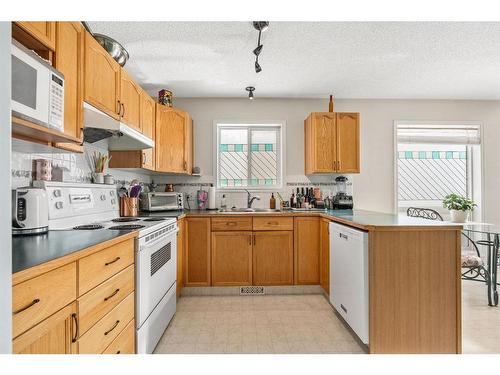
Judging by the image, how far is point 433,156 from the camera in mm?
4395

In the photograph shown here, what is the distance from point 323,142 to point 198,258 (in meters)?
2.02

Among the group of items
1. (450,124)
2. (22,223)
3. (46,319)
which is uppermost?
(450,124)

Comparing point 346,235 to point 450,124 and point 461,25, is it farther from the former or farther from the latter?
point 450,124

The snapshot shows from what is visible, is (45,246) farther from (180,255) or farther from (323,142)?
(323,142)

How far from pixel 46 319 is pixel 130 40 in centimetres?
223

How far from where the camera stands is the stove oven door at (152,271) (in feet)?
5.57

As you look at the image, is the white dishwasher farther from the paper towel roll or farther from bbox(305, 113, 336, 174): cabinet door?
the paper towel roll

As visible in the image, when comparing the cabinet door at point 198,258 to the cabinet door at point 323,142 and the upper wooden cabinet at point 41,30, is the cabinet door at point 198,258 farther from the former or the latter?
the upper wooden cabinet at point 41,30

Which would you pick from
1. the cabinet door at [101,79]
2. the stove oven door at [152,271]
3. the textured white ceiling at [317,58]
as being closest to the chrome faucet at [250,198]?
the textured white ceiling at [317,58]

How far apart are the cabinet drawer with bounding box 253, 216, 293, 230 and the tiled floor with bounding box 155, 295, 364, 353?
746 millimetres

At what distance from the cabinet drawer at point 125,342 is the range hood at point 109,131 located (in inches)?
47.8

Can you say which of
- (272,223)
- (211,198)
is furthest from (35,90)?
(211,198)
